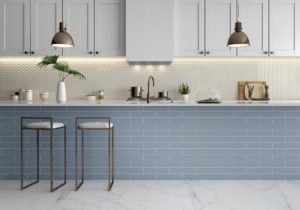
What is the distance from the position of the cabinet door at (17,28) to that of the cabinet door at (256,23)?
10.4ft

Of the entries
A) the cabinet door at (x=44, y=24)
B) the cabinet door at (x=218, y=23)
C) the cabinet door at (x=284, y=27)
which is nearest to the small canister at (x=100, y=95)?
the cabinet door at (x=44, y=24)

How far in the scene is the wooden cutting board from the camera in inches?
225

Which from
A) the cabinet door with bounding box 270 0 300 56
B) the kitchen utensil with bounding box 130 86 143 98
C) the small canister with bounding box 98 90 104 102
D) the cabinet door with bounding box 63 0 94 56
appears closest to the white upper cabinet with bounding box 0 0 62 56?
the cabinet door with bounding box 63 0 94 56

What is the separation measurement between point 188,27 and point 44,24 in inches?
84.5

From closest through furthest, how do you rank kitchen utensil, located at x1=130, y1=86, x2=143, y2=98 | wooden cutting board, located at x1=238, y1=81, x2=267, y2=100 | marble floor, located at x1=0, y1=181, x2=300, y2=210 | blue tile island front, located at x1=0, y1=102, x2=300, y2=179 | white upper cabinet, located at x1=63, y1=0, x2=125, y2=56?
marble floor, located at x1=0, y1=181, x2=300, y2=210 → blue tile island front, located at x1=0, y1=102, x2=300, y2=179 → white upper cabinet, located at x1=63, y1=0, x2=125, y2=56 → kitchen utensil, located at x1=130, y1=86, x2=143, y2=98 → wooden cutting board, located at x1=238, y1=81, x2=267, y2=100

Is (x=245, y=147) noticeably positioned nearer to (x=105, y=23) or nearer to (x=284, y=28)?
(x=284, y=28)

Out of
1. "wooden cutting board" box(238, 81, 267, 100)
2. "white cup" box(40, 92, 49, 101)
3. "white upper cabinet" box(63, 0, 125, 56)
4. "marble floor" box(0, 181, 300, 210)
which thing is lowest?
"marble floor" box(0, 181, 300, 210)

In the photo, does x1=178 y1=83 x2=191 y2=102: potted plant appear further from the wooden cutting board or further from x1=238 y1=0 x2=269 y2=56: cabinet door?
x1=238 y1=0 x2=269 y2=56: cabinet door

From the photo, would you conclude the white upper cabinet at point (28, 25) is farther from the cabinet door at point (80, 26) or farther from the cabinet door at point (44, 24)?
the cabinet door at point (80, 26)

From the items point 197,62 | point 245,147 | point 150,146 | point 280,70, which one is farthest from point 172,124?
point 280,70

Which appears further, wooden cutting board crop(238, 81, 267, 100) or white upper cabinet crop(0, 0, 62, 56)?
wooden cutting board crop(238, 81, 267, 100)

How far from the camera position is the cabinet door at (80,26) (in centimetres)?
540

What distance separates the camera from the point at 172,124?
427cm

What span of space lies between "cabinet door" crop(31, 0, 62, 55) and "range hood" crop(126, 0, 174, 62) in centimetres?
107
